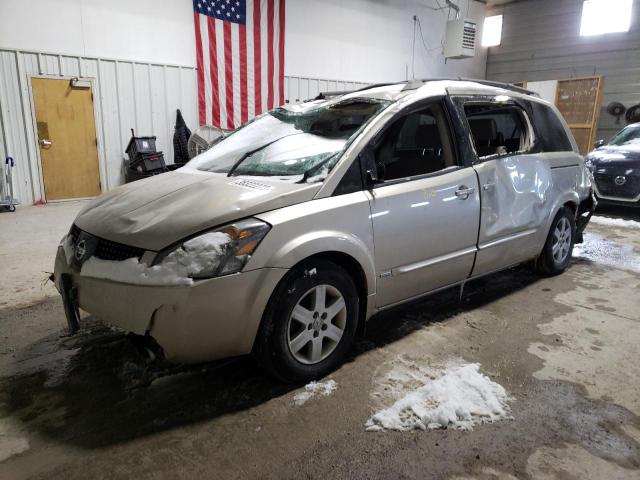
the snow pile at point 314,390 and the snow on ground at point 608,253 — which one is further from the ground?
the snow on ground at point 608,253

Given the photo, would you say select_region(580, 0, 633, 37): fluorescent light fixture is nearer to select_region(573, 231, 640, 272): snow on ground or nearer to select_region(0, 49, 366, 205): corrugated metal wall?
select_region(573, 231, 640, 272): snow on ground

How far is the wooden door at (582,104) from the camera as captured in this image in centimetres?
1238

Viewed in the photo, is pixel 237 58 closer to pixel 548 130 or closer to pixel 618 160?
pixel 618 160

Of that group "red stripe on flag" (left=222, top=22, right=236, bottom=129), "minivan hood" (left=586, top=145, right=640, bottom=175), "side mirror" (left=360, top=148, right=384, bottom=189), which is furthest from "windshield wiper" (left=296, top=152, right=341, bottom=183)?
"red stripe on flag" (left=222, top=22, right=236, bottom=129)

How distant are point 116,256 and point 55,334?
1318 millimetres

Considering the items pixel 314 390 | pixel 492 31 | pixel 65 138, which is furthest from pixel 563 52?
pixel 314 390

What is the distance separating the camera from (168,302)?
6.73 ft

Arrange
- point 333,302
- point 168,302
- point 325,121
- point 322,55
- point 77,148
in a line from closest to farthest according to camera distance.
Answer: point 168,302 → point 333,302 → point 325,121 → point 77,148 → point 322,55

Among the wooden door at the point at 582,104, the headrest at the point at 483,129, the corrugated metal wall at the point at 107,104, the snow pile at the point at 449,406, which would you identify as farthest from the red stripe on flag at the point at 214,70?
the wooden door at the point at 582,104

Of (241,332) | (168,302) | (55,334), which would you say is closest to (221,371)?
(241,332)

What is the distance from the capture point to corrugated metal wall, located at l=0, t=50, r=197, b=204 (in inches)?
305

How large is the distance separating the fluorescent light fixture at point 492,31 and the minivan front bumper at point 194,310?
54.5 feet

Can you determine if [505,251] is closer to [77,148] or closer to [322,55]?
[77,148]

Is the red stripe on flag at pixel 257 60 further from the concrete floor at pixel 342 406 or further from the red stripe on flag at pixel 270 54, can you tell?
the concrete floor at pixel 342 406
